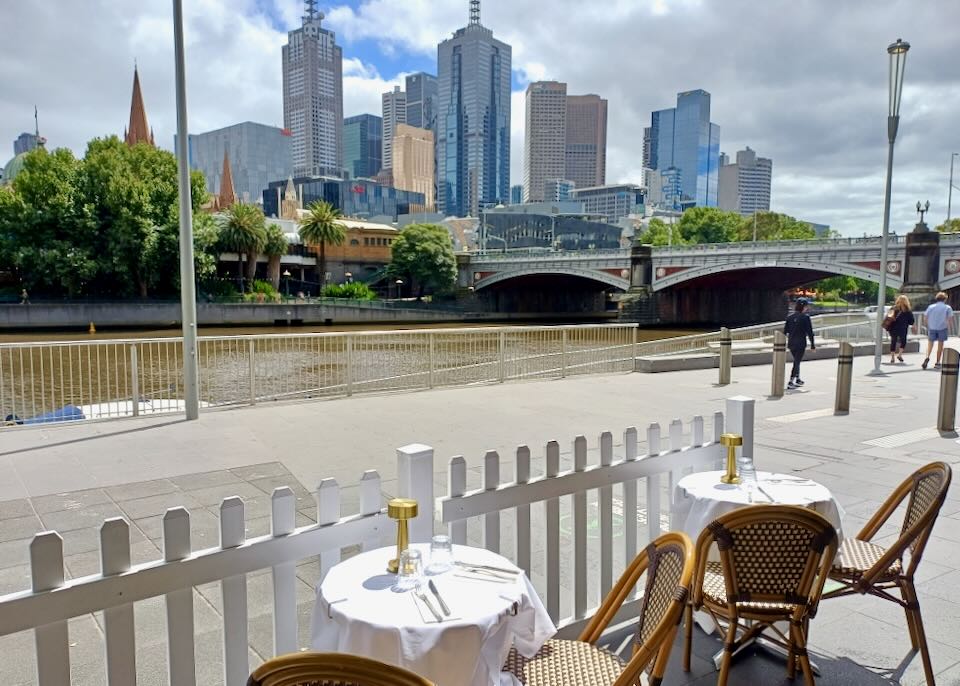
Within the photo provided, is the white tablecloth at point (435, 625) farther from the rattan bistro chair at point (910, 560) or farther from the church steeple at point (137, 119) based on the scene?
the church steeple at point (137, 119)

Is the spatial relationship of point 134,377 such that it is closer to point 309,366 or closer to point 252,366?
point 252,366

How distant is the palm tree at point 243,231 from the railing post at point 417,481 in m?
66.1

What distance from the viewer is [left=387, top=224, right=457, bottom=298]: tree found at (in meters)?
69.9

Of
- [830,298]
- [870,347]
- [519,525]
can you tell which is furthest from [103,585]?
[830,298]

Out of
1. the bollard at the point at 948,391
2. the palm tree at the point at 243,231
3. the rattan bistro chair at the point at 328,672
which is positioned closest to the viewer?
the rattan bistro chair at the point at 328,672

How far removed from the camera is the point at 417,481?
9.02 feet

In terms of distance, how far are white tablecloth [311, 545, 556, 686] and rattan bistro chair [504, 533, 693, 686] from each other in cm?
19

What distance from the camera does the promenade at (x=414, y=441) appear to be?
346cm

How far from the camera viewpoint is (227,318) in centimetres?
5359

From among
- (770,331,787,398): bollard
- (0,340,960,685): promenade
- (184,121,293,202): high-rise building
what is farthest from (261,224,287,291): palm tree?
(184,121,293,202): high-rise building

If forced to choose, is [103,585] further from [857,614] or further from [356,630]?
[857,614]

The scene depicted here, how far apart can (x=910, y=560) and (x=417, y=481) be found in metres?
2.22

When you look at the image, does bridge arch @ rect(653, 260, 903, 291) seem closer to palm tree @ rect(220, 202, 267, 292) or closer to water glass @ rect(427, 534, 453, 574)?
palm tree @ rect(220, 202, 267, 292)

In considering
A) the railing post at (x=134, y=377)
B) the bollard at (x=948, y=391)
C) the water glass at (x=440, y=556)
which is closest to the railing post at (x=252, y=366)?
the railing post at (x=134, y=377)
